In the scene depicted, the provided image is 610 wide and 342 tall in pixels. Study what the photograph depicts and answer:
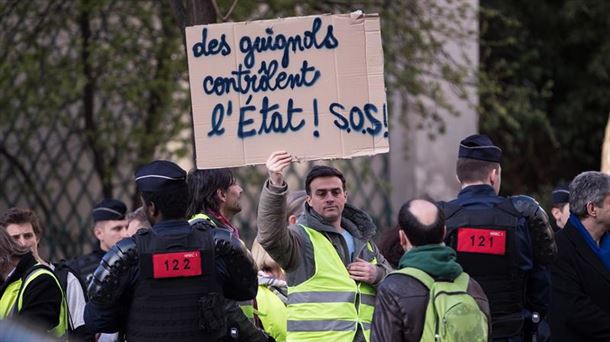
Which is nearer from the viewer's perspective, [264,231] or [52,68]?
[264,231]

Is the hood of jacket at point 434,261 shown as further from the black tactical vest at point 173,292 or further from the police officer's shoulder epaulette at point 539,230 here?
the police officer's shoulder epaulette at point 539,230

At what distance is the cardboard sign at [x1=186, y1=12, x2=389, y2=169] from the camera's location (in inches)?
243

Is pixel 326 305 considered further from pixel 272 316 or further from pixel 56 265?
pixel 56 265

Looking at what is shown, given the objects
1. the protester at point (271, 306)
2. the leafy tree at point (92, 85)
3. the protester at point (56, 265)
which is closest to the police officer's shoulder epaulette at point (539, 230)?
the protester at point (271, 306)

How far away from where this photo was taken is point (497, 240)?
22.0 ft

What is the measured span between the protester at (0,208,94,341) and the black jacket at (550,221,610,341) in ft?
8.56

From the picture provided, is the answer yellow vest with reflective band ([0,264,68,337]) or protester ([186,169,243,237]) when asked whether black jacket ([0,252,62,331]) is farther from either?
protester ([186,169,243,237])

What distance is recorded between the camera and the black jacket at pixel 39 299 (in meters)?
6.24

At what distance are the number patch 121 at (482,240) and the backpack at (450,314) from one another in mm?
1422

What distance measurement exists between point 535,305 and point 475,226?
563 millimetres

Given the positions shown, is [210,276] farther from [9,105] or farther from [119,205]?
[9,105]

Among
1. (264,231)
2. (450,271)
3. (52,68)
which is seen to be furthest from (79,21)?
(450,271)

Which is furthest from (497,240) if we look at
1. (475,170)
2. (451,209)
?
(475,170)

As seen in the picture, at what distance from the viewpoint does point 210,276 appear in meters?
5.77
